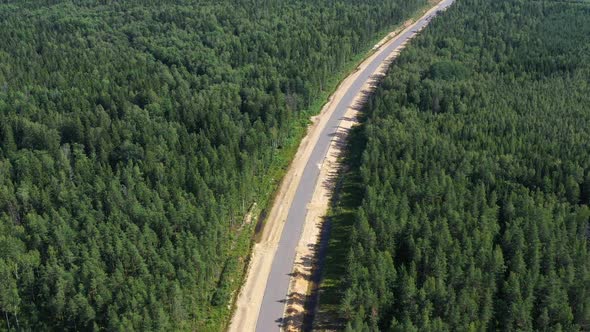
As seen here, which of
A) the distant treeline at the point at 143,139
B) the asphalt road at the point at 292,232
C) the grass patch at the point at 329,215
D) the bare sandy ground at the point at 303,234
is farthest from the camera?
the grass patch at the point at 329,215

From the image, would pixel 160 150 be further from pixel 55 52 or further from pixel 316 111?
pixel 55 52

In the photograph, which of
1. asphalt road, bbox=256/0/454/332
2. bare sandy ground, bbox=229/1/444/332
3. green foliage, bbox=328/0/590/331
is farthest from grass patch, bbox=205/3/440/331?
asphalt road, bbox=256/0/454/332

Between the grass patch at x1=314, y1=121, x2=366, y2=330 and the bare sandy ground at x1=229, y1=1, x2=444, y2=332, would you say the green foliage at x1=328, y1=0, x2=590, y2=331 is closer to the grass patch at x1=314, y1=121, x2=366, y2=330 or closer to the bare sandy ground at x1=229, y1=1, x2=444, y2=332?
the grass patch at x1=314, y1=121, x2=366, y2=330

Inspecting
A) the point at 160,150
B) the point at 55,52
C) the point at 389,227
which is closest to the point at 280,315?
the point at 389,227

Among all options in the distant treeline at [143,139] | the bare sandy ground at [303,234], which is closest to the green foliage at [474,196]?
the bare sandy ground at [303,234]

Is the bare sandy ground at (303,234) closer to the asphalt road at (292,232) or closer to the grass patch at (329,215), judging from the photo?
the asphalt road at (292,232)
